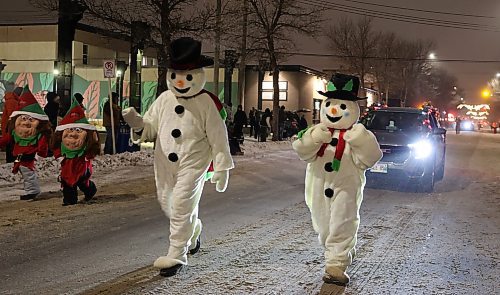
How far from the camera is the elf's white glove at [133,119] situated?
225 inches

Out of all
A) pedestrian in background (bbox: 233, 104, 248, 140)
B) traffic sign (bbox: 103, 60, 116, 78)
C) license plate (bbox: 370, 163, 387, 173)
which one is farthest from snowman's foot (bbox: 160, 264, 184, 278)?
pedestrian in background (bbox: 233, 104, 248, 140)

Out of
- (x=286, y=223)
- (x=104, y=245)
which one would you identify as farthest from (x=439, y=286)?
(x=104, y=245)

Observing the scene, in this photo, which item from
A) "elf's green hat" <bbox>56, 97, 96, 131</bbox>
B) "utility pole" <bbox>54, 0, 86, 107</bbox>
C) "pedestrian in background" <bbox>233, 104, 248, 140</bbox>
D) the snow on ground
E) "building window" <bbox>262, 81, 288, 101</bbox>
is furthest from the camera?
"building window" <bbox>262, 81, 288, 101</bbox>

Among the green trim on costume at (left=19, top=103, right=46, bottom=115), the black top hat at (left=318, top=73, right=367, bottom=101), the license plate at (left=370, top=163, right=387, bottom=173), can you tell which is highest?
the black top hat at (left=318, top=73, right=367, bottom=101)

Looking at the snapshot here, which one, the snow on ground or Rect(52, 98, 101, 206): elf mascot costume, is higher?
Rect(52, 98, 101, 206): elf mascot costume

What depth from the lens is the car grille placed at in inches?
472

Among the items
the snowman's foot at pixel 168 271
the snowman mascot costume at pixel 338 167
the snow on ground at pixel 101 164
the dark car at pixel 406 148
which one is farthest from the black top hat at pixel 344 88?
the snow on ground at pixel 101 164

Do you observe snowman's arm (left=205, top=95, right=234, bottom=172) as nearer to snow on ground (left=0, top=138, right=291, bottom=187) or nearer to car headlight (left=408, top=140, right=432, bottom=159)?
snow on ground (left=0, top=138, right=291, bottom=187)

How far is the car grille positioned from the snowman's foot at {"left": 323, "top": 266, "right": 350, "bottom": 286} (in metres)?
6.98

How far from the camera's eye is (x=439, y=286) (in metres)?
5.43

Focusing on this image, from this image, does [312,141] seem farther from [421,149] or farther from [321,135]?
[421,149]

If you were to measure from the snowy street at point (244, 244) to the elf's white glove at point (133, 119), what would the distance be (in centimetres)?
138

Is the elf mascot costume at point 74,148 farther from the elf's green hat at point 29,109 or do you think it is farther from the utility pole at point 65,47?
the utility pole at point 65,47

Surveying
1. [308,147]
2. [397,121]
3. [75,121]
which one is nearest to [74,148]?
[75,121]
